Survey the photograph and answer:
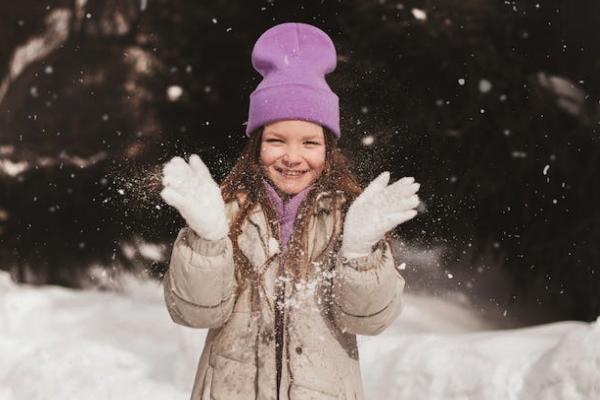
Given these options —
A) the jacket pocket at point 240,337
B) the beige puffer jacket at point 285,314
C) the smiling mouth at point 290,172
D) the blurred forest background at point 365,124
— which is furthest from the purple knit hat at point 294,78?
the blurred forest background at point 365,124

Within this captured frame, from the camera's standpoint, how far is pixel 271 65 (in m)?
2.04

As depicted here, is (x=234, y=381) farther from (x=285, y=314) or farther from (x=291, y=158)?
(x=291, y=158)

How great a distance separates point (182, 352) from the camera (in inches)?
149

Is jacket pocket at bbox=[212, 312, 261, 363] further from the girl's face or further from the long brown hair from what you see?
the girl's face

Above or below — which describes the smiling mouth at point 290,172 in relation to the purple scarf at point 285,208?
above

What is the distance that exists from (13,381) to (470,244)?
2213 mm

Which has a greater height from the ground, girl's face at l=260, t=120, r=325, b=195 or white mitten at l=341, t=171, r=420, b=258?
girl's face at l=260, t=120, r=325, b=195

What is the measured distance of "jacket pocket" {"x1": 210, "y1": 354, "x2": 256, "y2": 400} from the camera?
1865 mm

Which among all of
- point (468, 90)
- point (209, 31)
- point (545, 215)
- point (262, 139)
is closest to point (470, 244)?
point (545, 215)

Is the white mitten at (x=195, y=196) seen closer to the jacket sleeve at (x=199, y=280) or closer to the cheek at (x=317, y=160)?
the jacket sleeve at (x=199, y=280)

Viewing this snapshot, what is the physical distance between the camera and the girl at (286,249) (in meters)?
1.73

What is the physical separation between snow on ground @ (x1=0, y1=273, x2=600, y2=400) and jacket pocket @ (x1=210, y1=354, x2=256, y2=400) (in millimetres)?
1460

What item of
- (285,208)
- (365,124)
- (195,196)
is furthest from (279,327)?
(365,124)

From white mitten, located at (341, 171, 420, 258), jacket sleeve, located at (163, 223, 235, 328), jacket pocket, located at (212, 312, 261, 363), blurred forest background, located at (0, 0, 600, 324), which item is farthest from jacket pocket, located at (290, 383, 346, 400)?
blurred forest background, located at (0, 0, 600, 324)
